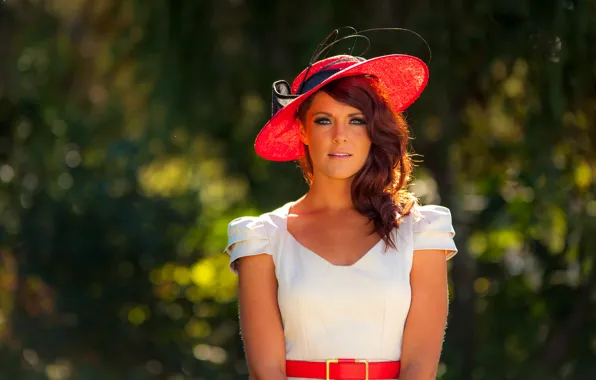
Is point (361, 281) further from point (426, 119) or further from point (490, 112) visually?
point (490, 112)

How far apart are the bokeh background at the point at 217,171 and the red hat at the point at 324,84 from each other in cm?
210

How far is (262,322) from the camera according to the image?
2.37 meters

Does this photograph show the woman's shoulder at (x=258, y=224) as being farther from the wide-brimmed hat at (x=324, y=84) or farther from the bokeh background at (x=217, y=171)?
the bokeh background at (x=217, y=171)

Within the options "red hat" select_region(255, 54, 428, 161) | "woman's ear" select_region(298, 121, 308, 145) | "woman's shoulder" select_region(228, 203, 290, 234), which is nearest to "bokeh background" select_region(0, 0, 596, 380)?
"red hat" select_region(255, 54, 428, 161)

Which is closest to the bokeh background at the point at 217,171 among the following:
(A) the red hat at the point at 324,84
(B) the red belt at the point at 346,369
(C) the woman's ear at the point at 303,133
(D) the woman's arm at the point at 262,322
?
(A) the red hat at the point at 324,84

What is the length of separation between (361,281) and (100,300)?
159 inches

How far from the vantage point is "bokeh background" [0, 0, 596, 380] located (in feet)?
16.2

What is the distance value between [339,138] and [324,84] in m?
0.12

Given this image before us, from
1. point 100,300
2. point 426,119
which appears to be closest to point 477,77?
point 426,119

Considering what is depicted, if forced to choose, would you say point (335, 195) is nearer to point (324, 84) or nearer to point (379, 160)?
point (379, 160)

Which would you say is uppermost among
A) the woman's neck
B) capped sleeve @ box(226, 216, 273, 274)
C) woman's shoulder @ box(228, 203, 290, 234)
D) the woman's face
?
the woman's face

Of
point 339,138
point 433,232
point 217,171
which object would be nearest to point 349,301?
point 433,232

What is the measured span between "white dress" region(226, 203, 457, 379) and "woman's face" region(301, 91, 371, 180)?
19 cm

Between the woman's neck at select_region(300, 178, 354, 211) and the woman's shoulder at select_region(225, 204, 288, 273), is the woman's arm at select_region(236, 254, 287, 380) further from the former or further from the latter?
the woman's neck at select_region(300, 178, 354, 211)
